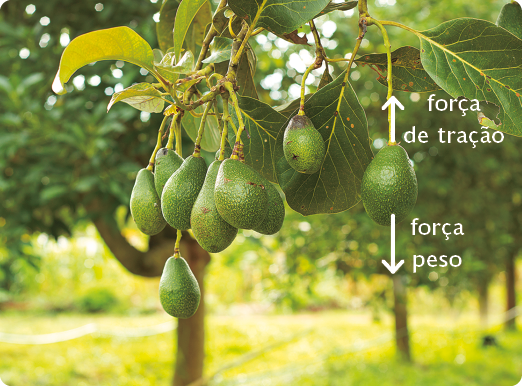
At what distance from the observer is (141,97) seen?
0.70m

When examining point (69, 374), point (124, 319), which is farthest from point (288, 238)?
point (124, 319)

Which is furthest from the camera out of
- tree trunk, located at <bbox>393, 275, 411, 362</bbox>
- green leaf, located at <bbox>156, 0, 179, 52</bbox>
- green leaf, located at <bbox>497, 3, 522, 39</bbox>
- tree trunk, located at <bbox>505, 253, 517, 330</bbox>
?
tree trunk, located at <bbox>505, 253, 517, 330</bbox>

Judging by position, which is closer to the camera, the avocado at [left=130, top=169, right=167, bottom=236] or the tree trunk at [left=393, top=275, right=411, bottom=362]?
the avocado at [left=130, top=169, right=167, bottom=236]

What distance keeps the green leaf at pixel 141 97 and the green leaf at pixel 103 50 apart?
0.03 metres

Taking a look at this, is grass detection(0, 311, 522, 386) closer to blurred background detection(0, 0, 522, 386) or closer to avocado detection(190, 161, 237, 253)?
blurred background detection(0, 0, 522, 386)

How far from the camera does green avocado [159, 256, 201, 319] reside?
68cm

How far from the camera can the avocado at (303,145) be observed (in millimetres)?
622

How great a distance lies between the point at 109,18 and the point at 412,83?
2373 mm

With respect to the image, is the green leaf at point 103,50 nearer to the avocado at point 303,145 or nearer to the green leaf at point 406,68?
the avocado at point 303,145

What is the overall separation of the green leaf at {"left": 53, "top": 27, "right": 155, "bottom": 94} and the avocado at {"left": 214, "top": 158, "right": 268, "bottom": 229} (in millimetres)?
167

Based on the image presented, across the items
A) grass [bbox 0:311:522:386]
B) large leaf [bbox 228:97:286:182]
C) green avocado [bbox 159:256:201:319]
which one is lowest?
grass [bbox 0:311:522:386]

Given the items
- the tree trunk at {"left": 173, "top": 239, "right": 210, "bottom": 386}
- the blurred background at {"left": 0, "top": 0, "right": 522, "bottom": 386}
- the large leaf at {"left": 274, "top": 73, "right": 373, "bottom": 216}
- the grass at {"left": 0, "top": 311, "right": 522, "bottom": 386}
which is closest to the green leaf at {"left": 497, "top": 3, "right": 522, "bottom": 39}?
the large leaf at {"left": 274, "top": 73, "right": 373, "bottom": 216}

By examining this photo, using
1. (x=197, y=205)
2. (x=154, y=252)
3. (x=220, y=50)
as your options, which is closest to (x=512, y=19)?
(x=220, y=50)

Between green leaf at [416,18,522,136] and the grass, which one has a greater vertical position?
green leaf at [416,18,522,136]
